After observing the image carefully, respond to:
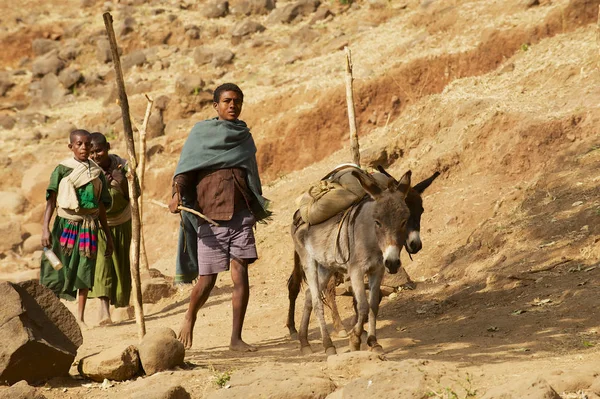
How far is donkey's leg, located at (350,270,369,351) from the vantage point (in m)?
6.61

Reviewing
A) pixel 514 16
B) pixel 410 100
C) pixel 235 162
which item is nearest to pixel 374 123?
pixel 410 100

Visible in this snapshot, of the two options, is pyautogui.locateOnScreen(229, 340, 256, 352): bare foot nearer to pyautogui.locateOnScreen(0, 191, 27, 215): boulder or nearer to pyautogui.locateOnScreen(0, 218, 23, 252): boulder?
pyautogui.locateOnScreen(0, 218, 23, 252): boulder

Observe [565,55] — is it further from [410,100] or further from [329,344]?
[329,344]

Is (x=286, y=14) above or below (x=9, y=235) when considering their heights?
above

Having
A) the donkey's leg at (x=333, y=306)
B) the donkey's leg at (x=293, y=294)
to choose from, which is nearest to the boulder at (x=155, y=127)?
the donkey's leg at (x=293, y=294)

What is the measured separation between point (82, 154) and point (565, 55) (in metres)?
7.76

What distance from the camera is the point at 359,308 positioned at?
263 inches

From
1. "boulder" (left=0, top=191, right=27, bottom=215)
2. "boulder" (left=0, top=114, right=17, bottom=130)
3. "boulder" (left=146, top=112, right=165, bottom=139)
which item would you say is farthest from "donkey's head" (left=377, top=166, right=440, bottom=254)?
"boulder" (left=0, top=114, right=17, bottom=130)

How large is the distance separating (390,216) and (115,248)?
490 cm

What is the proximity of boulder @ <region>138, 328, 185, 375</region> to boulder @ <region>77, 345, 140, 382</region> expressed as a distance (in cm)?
7

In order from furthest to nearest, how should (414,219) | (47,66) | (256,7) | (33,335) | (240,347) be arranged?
1. (256,7)
2. (47,66)
3. (240,347)
4. (414,219)
5. (33,335)

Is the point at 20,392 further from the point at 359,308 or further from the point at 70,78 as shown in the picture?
the point at 70,78

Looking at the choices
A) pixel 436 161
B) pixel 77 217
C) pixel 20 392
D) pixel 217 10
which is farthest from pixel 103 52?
pixel 20 392

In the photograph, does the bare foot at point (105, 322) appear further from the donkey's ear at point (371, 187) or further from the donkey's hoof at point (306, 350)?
the donkey's ear at point (371, 187)
